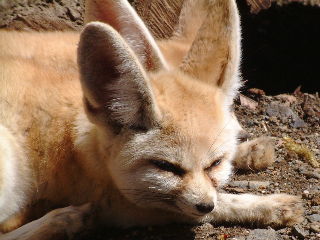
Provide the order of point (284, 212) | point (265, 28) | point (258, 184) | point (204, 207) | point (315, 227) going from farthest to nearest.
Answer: point (265, 28)
point (258, 184)
point (284, 212)
point (315, 227)
point (204, 207)

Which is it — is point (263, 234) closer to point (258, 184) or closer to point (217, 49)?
point (258, 184)

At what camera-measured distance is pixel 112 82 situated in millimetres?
3029

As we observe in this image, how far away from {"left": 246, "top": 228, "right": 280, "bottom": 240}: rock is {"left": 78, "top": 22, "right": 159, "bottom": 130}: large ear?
3.08 ft

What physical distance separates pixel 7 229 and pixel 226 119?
151 cm

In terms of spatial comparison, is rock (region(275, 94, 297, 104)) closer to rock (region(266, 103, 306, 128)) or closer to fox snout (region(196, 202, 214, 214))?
rock (region(266, 103, 306, 128))

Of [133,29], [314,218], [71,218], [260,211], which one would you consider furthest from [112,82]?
[314,218]

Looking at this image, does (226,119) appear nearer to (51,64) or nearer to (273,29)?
(51,64)

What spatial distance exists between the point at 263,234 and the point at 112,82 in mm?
1303

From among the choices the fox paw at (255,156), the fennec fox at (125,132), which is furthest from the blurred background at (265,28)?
the fox paw at (255,156)

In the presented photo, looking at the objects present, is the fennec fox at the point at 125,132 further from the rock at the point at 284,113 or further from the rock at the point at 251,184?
the rock at the point at 284,113

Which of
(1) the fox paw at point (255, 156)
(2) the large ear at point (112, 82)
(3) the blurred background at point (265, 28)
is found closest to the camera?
(2) the large ear at point (112, 82)

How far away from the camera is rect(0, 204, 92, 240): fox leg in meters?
3.26

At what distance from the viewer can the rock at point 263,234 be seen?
3355 mm

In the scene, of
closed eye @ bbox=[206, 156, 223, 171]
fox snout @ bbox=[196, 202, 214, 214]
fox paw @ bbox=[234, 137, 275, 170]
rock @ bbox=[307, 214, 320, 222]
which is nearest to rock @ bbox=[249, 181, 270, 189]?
fox paw @ bbox=[234, 137, 275, 170]
